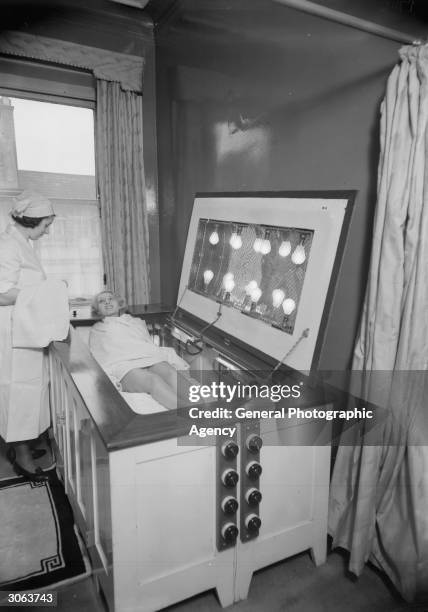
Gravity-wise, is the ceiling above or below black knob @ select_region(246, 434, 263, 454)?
above

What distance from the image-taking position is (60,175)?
333cm

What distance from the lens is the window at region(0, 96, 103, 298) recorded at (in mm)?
3137

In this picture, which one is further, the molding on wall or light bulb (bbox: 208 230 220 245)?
the molding on wall

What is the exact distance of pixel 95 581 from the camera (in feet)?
5.67

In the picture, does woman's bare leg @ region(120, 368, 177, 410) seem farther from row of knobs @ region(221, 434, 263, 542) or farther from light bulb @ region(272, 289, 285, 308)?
light bulb @ region(272, 289, 285, 308)

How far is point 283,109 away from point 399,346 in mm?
1225

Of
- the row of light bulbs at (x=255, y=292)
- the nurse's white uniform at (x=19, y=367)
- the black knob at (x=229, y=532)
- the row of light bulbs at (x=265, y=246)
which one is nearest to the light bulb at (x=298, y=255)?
the row of light bulbs at (x=265, y=246)

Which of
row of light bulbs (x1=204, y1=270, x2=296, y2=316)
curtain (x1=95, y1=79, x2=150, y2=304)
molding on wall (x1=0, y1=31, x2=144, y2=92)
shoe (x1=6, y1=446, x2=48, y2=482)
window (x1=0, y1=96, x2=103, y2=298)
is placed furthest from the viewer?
curtain (x1=95, y1=79, x2=150, y2=304)

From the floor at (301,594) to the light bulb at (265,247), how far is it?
127cm

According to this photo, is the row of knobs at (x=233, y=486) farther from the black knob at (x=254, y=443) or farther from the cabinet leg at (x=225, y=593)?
the cabinet leg at (x=225, y=593)

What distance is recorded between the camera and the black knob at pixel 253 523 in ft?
5.13

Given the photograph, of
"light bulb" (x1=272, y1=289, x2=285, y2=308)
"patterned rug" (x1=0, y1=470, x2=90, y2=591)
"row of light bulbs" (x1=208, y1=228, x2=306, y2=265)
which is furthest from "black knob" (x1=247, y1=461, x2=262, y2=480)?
"patterned rug" (x1=0, y1=470, x2=90, y2=591)

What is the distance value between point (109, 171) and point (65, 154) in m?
0.35

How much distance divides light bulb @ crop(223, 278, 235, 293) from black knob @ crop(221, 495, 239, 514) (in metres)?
0.97
